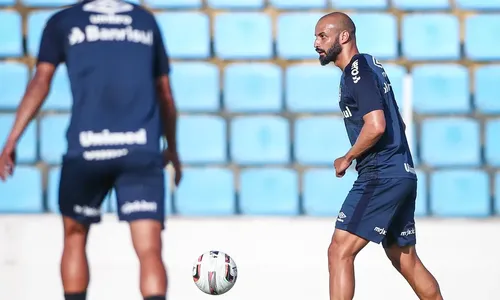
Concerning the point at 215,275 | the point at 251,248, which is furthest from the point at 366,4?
the point at 215,275

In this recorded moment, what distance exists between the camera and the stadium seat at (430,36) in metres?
8.68

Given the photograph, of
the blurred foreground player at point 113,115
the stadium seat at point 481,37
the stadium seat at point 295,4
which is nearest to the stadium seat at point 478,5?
the stadium seat at point 481,37

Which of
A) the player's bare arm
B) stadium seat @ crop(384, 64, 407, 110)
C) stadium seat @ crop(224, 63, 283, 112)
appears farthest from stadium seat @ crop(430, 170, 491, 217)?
the player's bare arm

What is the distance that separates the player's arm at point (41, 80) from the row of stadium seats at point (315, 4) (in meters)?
4.98

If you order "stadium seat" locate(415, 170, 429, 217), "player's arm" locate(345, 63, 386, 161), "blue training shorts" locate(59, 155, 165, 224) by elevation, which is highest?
"player's arm" locate(345, 63, 386, 161)

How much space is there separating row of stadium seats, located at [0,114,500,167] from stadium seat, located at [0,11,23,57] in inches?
25.8

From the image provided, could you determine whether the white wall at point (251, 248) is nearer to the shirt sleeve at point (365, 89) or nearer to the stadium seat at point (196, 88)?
the stadium seat at point (196, 88)

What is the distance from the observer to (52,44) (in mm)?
3797

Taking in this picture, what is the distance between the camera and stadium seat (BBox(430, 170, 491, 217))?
8.12 m

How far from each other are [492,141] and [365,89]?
3894mm

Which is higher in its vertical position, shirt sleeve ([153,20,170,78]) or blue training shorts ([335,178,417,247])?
shirt sleeve ([153,20,170,78])

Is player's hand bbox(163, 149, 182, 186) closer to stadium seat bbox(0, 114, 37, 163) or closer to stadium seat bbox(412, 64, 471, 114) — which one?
stadium seat bbox(0, 114, 37, 163)

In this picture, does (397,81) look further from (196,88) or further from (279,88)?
(196,88)

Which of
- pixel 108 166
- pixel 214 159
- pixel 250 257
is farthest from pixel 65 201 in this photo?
pixel 214 159
